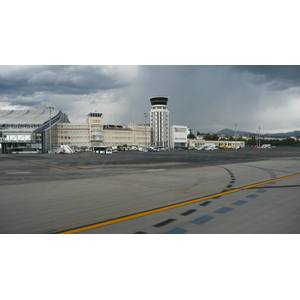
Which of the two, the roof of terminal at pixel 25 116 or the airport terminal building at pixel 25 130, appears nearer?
the airport terminal building at pixel 25 130

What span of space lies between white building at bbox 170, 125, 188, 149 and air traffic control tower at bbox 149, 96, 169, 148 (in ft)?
12.5

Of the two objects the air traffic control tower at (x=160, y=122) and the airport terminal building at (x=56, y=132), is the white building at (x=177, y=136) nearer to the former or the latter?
the air traffic control tower at (x=160, y=122)

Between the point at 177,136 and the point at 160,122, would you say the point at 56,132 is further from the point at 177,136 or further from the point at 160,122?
the point at 177,136

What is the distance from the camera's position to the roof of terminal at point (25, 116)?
386 ft

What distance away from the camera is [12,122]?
11631 cm

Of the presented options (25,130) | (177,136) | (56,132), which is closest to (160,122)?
(177,136)

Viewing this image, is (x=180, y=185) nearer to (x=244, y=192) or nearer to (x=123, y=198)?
(x=244, y=192)

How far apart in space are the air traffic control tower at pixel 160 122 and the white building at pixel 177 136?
12.5 feet

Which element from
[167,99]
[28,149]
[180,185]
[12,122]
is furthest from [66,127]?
[180,185]

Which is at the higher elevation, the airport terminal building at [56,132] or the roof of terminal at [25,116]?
the roof of terminal at [25,116]

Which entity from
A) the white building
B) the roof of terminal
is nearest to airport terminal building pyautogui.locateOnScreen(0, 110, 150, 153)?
the roof of terminal

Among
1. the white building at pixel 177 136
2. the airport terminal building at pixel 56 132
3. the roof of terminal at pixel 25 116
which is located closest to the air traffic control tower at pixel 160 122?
the white building at pixel 177 136

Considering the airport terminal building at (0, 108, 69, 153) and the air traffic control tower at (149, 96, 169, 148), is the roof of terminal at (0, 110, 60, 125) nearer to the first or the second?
the airport terminal building at (0, 108, 69, 153)

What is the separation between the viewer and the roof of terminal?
118 meters
